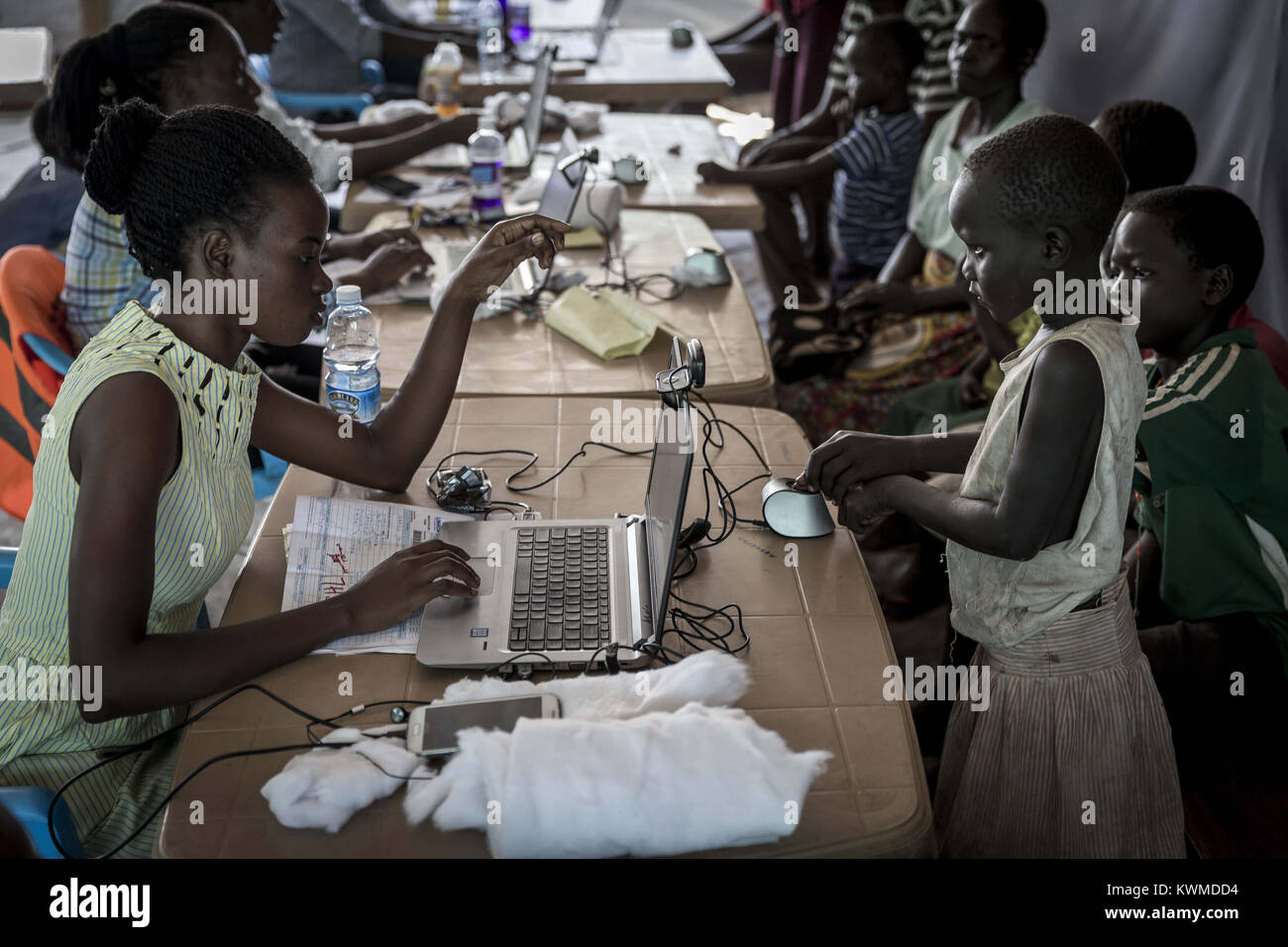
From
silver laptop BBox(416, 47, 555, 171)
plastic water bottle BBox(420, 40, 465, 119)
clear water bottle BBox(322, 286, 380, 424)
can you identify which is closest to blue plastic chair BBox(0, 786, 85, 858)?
clear water bottle BBox(322, 286, 380, 424)

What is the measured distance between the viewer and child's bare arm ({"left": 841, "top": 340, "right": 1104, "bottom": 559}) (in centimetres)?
127

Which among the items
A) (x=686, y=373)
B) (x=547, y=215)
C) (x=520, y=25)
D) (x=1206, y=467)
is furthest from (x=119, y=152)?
(x=520, y=25)

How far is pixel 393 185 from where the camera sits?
329 centimetres

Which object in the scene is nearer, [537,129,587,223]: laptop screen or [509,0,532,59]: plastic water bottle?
[537,129,587,223]: laptop screen

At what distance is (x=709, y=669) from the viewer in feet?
3.87

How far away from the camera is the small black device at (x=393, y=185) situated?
3.24 m

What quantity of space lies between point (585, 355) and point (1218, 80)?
1813 mm

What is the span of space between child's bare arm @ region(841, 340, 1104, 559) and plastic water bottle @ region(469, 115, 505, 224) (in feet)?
6.46

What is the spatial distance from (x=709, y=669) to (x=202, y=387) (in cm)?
76

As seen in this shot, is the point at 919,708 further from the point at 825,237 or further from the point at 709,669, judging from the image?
the point at 825,237

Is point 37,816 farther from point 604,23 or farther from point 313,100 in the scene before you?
point 604,23

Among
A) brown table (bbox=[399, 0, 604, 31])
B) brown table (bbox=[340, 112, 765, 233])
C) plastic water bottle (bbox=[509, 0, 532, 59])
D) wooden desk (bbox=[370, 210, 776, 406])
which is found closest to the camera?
wooden desk (bbox=[370, 210, 776, 406])

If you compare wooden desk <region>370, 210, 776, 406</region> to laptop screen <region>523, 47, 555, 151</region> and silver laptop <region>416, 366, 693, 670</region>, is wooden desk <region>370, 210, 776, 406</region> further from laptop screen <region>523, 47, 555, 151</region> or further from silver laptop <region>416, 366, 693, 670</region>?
laptop screen <region>523, 47, 555, 151</region>
